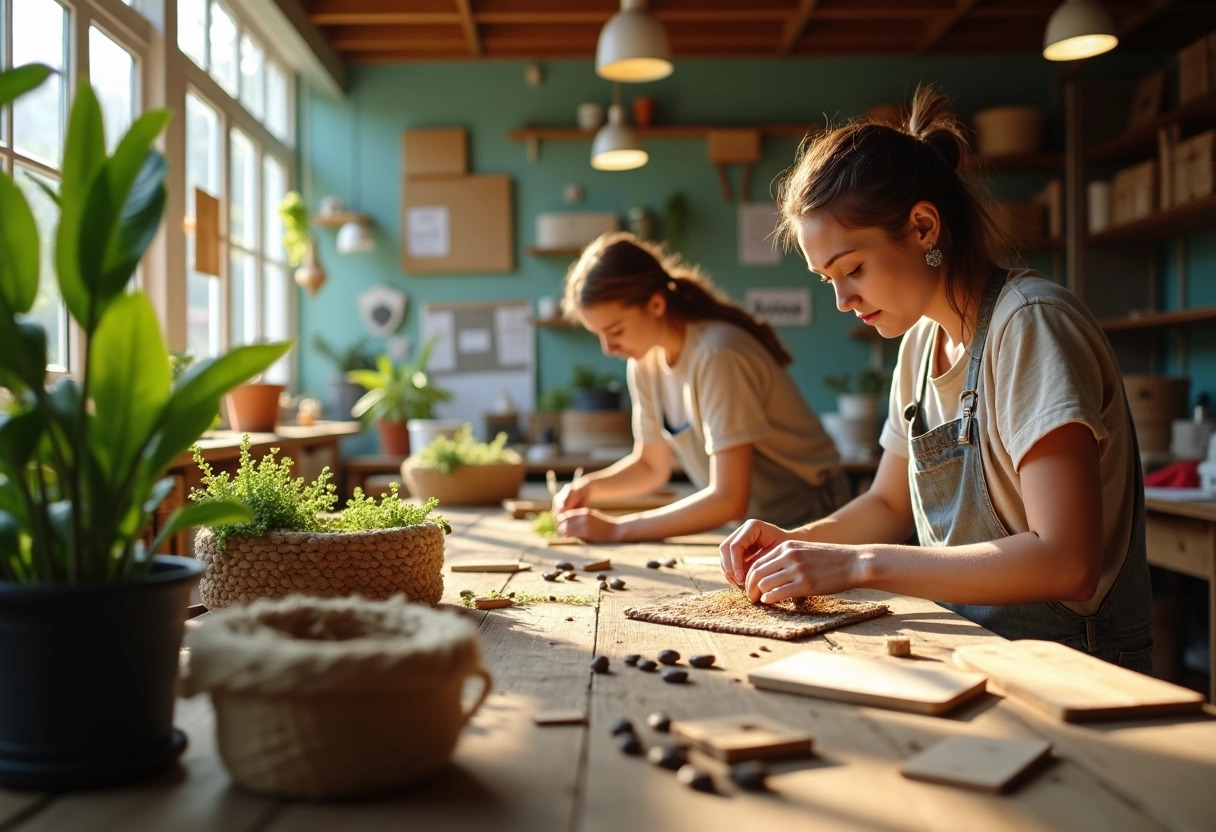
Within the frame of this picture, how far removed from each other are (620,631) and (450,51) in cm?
530

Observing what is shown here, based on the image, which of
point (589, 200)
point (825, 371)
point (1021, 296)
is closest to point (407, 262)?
point (589, 200)

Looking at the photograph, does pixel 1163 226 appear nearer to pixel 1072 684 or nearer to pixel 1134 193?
pixel 1134 193

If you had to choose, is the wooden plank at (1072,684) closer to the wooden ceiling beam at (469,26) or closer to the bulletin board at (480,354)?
the wooden ceiling beam at (469,26)

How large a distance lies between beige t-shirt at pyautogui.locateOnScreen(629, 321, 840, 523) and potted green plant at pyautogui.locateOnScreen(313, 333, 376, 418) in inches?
127

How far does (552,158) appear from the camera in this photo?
611 centimetres

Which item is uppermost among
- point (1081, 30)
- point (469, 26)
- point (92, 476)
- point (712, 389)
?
point (469, 26)

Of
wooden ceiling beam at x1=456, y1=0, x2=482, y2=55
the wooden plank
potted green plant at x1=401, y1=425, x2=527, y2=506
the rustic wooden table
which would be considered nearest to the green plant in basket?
potted green plant at x1=401, y1=425, x2=527, y2=506

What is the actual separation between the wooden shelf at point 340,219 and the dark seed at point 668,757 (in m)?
5.39

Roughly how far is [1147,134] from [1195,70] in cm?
40

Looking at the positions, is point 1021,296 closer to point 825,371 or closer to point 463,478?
point 463,478

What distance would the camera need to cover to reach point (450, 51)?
5.99 m

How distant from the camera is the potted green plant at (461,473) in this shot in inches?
112

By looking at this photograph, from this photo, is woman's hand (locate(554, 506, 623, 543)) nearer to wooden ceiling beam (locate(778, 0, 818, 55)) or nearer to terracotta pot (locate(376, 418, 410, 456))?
terracotta pot (locate(376, 418, 410, 456))

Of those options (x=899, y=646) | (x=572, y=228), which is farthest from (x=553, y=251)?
(x=899, y=646)
